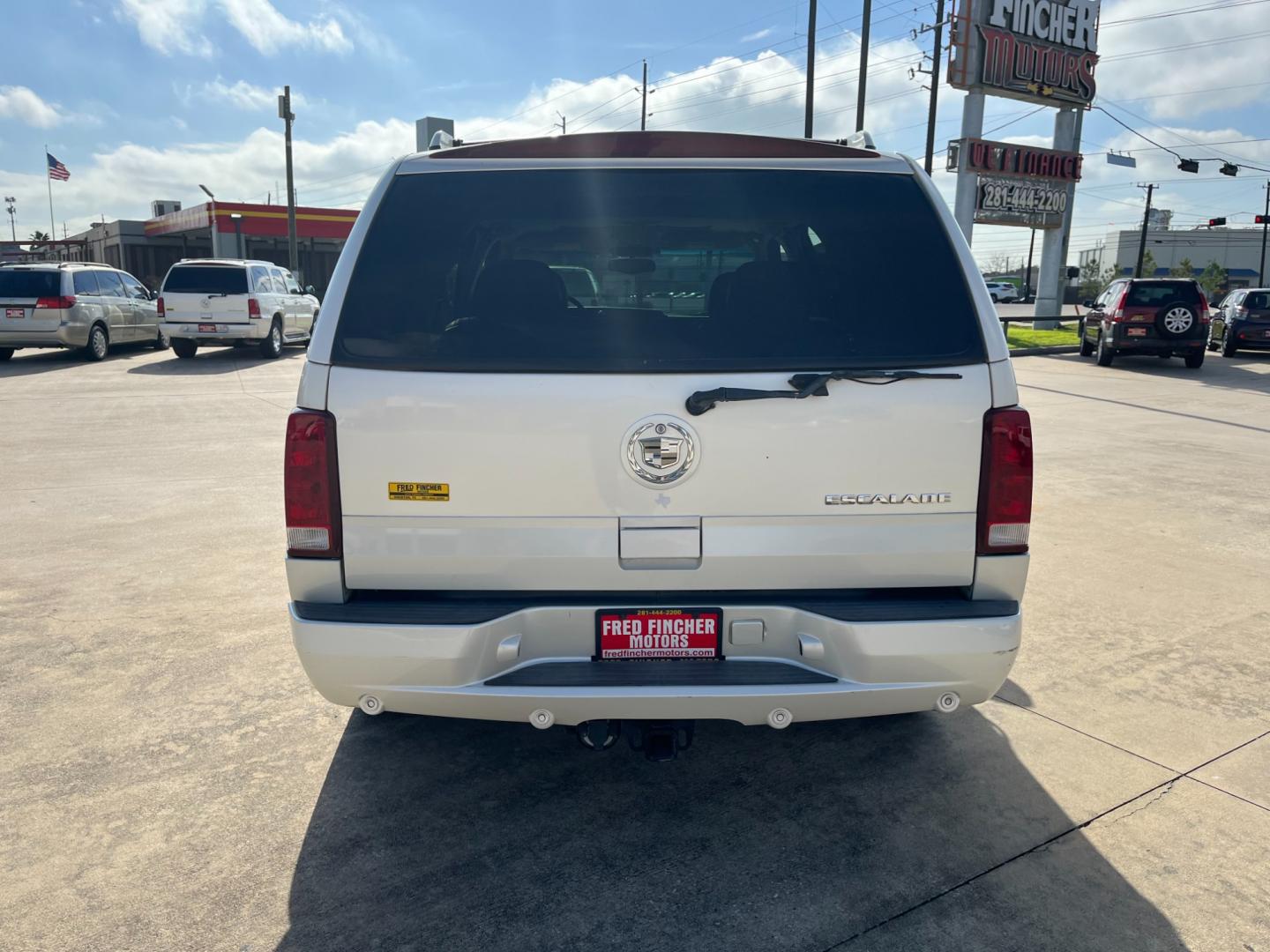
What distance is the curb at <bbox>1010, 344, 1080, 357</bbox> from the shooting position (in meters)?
25.7

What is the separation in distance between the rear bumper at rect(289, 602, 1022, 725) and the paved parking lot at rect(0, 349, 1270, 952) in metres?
0.51

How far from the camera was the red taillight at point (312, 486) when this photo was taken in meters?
2.84

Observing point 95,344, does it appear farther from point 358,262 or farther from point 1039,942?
point 1039,942

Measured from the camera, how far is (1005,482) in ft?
9.56

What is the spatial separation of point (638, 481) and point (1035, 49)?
3019 cm

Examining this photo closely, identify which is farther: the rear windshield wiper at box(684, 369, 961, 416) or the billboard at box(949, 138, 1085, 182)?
the billboard at box(949, 138, 1085, 182)

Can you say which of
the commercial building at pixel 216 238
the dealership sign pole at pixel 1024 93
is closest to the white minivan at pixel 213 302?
the dealership sign pole at pixel 1024 93

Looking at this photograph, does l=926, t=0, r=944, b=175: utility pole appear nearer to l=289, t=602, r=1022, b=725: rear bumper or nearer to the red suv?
the red suv

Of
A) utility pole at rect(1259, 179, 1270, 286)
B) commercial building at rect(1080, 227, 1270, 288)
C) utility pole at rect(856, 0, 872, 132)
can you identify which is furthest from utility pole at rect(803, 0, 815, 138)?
commercial building at rect(1080, 227, 1270, 288)

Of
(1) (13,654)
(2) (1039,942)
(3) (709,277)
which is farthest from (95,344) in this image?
(2) (1039,942)

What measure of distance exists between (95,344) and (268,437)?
427 inches

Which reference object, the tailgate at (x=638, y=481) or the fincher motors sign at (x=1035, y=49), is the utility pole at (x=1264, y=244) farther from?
the tailgate at (x=638, y=481)

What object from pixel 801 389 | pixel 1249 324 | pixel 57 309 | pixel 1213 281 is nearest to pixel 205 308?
pixel 57 309

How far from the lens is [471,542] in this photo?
2869 mm
